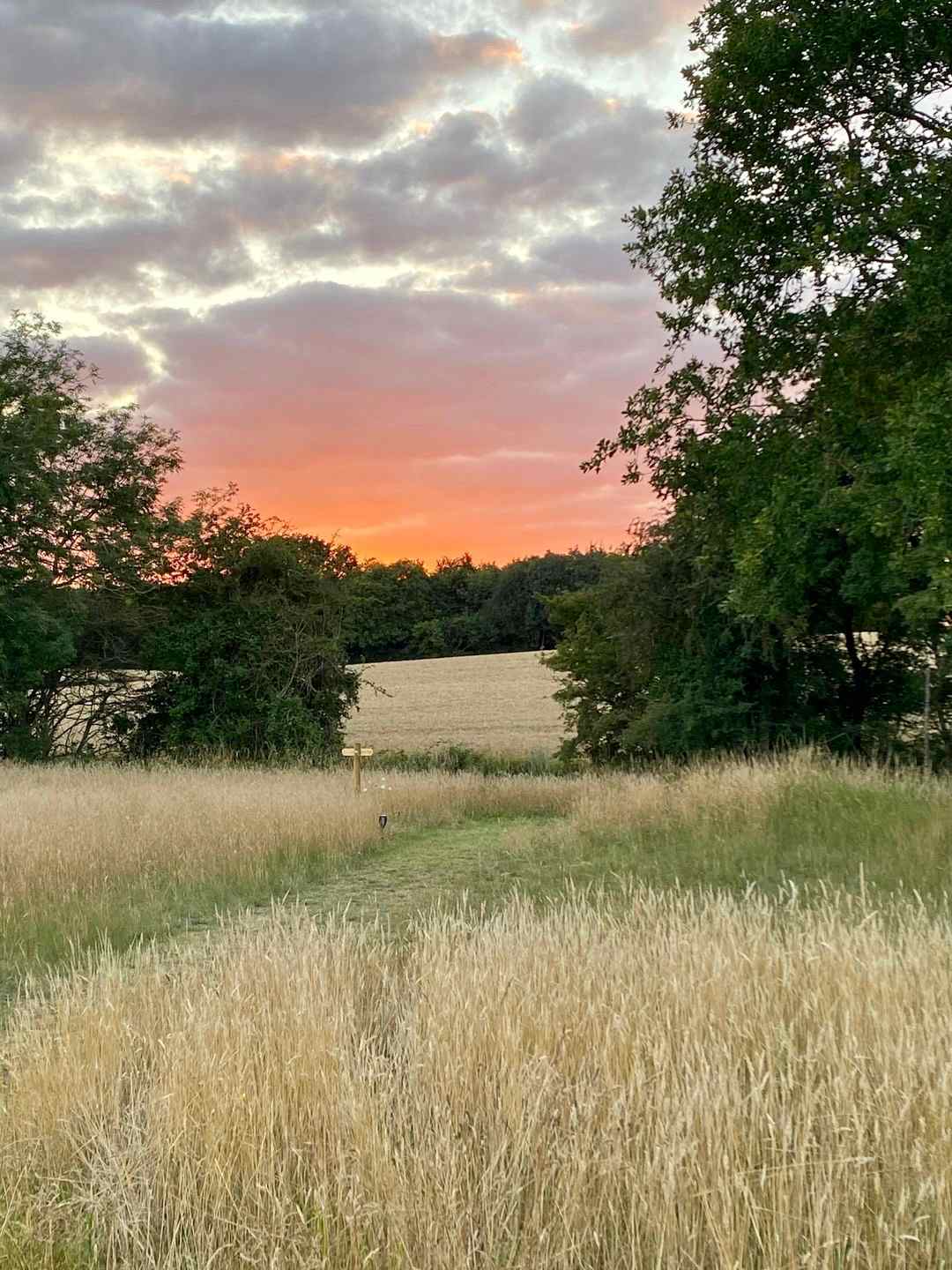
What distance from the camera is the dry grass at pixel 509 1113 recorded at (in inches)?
106

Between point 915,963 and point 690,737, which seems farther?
point 690,737

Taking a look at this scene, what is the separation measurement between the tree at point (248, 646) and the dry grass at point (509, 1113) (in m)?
21.0

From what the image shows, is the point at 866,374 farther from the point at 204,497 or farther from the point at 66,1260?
the point at 204,497

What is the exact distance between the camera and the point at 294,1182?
122 inches

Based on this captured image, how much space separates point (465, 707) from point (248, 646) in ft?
69.1

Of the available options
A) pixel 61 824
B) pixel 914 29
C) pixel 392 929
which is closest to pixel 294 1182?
pixel 392 929

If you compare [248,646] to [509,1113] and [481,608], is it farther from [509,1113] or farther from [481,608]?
[481,608]

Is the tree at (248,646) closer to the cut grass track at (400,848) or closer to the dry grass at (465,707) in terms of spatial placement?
the dry grass at (465,707)

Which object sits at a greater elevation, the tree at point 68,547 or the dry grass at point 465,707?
the tree at point 68,547

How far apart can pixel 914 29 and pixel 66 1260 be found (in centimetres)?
1481

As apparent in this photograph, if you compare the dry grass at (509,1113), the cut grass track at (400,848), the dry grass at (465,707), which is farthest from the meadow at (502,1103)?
the dry grass at (465,707)

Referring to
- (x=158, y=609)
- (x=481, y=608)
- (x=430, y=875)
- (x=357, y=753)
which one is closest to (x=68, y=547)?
(x=158, y=609)

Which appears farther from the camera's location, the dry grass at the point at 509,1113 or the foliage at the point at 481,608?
the foliage at the point at 481,608

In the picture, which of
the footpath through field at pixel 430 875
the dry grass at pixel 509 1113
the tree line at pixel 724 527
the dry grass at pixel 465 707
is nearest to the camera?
the dry grass at pixel 509 1113
